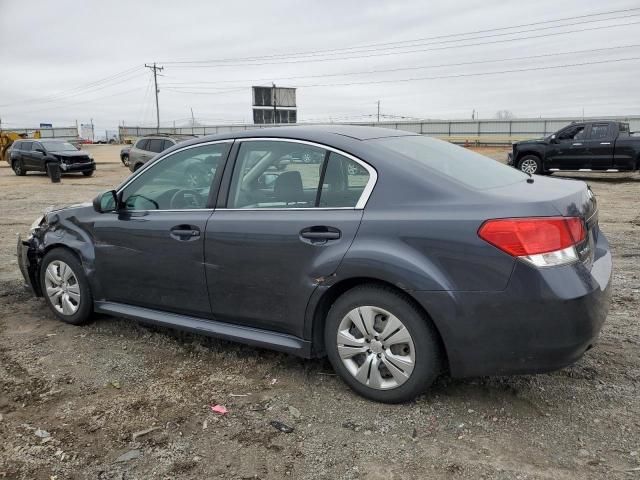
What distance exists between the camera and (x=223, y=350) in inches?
159

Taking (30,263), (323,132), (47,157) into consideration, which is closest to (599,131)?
(323,132)

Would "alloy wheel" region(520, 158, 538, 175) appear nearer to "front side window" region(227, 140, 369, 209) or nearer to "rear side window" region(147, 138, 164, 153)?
"rear side window" region(147, 138, 164, 153)

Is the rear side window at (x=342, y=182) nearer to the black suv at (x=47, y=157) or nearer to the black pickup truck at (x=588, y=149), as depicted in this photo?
the black pickup truck at (x=588, y=149)

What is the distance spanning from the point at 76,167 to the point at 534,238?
2288 centimetres

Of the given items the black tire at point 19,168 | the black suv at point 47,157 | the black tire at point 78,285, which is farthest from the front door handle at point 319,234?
the black tire at point 19,168

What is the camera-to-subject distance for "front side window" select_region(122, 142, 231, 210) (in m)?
3.81

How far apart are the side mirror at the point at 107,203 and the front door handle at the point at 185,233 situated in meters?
0.76

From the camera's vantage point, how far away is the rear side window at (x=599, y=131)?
16.1 m

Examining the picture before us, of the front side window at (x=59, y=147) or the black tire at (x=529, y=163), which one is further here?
the front side window at (x=59, y=147)

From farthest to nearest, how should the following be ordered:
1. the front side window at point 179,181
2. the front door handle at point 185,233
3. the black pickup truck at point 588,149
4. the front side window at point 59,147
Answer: the front side window at point 59,147
the black pickup truck at point 588,149
the front side window at point 179,181
the front door handle at point 185,233

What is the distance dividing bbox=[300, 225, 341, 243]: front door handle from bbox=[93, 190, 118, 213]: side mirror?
180 centimetres

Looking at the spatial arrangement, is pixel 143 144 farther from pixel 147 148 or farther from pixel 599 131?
pixel 599 131

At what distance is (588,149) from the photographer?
16.2m

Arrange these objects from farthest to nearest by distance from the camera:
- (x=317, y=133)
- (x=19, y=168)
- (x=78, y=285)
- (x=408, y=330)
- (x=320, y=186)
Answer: (x=19, y=168), (x=78, y=285), (x=317, y=133), (x=320, y=186), (x=408, y=330)
